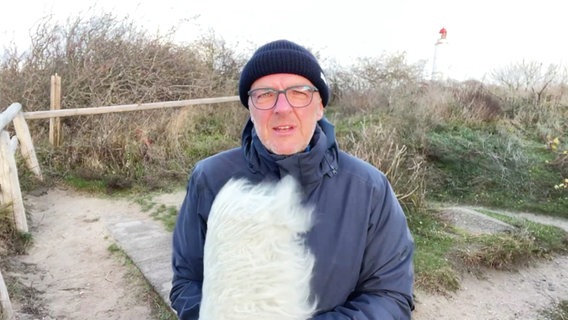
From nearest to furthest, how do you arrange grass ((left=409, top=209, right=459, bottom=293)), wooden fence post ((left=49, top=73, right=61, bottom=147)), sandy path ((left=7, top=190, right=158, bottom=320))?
sandy path ((left=7, top=190, right=158, bottom=320))
grass ((left=409, top=209, right=459, bottom=293))
wooden fence post ((left=49, top=73, right=61, bottom=147))

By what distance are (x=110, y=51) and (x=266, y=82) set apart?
344 inches

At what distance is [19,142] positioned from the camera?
607 cm

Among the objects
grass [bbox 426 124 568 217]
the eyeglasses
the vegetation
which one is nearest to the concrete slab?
the vegetation

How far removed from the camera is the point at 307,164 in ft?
4.28

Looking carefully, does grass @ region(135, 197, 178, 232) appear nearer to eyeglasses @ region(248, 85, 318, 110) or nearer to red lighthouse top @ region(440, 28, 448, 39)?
eyeglasses @ region(248, 85, 318, 110)

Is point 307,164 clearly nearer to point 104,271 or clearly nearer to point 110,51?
point 104,271

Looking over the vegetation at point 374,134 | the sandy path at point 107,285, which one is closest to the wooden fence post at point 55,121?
the vegetation at point 374,134

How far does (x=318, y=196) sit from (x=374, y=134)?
4508mm

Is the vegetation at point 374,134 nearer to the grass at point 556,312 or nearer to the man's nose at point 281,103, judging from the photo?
the grass at point 556,312

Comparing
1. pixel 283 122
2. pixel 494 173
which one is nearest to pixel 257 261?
pixel 283 122

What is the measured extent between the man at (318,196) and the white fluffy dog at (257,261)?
26 cm

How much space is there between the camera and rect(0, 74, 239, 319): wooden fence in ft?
14.3

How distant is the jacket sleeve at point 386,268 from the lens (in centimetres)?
131

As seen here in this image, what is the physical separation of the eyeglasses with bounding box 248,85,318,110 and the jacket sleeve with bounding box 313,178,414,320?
15.1 inches
